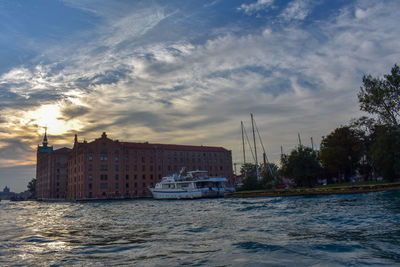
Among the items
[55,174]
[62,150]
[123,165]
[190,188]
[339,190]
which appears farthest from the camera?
[62,150]

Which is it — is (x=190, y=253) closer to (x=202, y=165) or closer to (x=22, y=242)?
(x=22, y=242)

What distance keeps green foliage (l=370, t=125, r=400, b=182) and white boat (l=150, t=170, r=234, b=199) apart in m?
36.4

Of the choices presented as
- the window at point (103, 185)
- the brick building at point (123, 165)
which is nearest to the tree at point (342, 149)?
the brick building at point (123, 165)

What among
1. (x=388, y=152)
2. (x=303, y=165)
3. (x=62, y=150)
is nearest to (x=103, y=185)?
(x=62, y=150)

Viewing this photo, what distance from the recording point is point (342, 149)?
54188 mm

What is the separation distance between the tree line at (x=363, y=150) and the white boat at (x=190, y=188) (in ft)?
24.5

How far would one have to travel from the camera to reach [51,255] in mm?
8094

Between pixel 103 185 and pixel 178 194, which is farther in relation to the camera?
pixel 103 185

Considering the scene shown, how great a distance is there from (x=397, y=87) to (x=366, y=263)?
42830mm

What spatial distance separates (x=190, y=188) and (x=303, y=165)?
2619cm

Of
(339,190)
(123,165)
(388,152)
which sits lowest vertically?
(339,190)

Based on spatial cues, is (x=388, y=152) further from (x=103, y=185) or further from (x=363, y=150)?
(x=103, y=185)

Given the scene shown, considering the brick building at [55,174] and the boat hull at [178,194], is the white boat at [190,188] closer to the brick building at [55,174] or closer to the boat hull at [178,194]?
the boat hull at [178,194]

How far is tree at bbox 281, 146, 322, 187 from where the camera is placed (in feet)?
174
